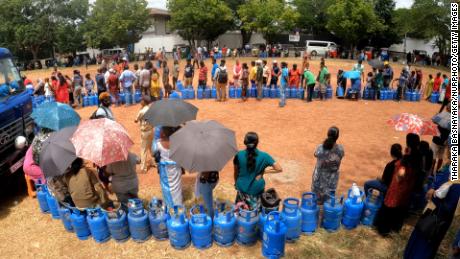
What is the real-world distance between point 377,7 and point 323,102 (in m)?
29.7

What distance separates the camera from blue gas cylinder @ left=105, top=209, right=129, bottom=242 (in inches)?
204

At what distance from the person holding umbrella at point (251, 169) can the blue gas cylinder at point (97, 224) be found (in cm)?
215

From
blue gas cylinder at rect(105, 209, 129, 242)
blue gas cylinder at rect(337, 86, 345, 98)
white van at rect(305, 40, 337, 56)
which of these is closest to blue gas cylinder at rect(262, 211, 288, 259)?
blue gas cylinder at rect(105, 209, 129, 242)

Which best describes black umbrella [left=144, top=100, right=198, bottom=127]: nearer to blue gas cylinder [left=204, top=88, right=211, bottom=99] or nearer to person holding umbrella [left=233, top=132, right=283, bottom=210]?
person holding umbrella [left=233, top=132, right=283, bottom=210]

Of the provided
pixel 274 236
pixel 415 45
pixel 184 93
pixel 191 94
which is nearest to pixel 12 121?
pixel 274 236

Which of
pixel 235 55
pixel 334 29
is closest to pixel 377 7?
pixel 334 29

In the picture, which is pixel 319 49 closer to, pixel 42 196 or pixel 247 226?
pixel 247 226

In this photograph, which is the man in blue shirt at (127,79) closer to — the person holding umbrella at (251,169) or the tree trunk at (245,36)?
the person holding umbrella at (251,169)

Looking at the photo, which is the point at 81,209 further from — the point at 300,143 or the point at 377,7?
the point at 377,7

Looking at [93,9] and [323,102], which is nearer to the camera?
[323,102]

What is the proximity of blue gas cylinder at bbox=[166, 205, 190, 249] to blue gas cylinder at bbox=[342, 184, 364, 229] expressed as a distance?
2.55 m

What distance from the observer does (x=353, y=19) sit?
34.9 metres

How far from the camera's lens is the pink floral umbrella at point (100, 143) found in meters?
4.71

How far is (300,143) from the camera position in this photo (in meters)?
9.53
